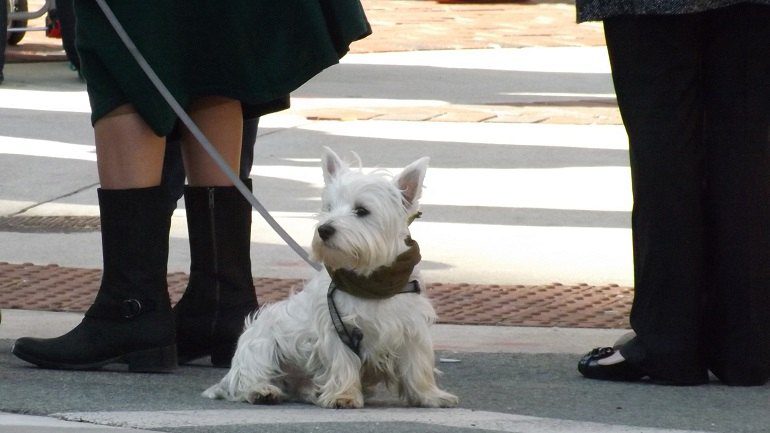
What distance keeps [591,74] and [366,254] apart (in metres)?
9.41

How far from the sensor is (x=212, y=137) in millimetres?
4008

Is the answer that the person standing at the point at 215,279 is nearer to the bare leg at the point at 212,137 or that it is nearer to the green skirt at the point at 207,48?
the bare leg at the point at 212,137

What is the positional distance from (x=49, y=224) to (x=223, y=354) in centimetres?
253

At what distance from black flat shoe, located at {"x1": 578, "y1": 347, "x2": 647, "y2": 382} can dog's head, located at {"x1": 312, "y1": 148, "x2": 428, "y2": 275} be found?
73cm

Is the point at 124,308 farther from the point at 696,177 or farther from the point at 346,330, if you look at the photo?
the point at 696,177

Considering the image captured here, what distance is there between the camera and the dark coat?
12.3 feet

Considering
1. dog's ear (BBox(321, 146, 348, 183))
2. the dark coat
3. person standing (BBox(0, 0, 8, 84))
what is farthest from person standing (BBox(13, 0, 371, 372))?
person standing (BBox(0, 0, 8, 84))

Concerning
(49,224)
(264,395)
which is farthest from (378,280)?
(49,224)

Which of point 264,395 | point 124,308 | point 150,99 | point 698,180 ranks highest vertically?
point 150,99

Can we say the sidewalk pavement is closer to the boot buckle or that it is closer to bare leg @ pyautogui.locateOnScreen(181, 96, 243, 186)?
the boot buckle

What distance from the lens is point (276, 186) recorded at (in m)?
7.24

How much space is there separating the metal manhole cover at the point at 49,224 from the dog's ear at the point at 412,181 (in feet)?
9.65

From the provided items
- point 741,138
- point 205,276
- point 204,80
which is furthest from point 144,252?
point 741,138

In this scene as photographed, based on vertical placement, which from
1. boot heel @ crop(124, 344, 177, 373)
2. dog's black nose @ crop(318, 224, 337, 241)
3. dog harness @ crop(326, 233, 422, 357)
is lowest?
boot heel @ crop(124, 344, 177, 373)
